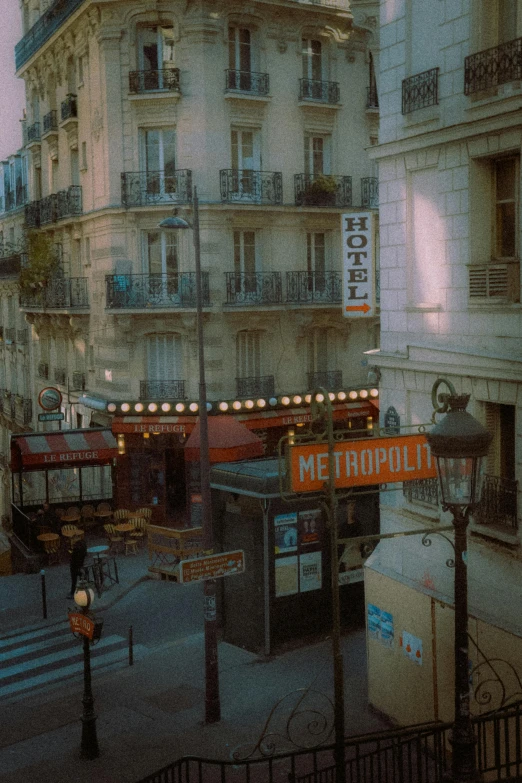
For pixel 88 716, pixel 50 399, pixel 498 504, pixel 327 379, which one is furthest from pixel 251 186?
pixel 88 716

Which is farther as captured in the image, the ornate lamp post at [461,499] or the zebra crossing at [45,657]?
the zebra crossing at [45,657]

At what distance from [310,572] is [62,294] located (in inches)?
718

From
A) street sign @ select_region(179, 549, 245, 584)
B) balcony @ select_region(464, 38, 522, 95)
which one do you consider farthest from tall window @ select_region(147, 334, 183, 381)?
balcony @ select_region(464, 38, 522, 95)

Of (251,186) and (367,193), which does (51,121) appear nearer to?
(251,186)

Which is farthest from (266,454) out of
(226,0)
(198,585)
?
(226,0)

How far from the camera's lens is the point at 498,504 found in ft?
36.9

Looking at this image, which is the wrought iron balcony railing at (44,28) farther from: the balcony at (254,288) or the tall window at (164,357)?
the tall window at (164,357)

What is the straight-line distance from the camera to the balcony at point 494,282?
36.0 feet

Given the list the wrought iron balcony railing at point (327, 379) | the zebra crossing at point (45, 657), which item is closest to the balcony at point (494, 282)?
the zebra crossing at point (45, 657)

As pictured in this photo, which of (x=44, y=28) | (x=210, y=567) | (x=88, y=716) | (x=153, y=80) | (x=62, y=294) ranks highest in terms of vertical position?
(x=44, y=28)

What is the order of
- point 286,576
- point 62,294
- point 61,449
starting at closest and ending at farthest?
point 286,576 < point 61,449 < point 62,294

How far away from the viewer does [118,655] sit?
16.8 metres

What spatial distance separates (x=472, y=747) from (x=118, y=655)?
10874mm

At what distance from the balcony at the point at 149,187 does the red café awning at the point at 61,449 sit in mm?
7282
